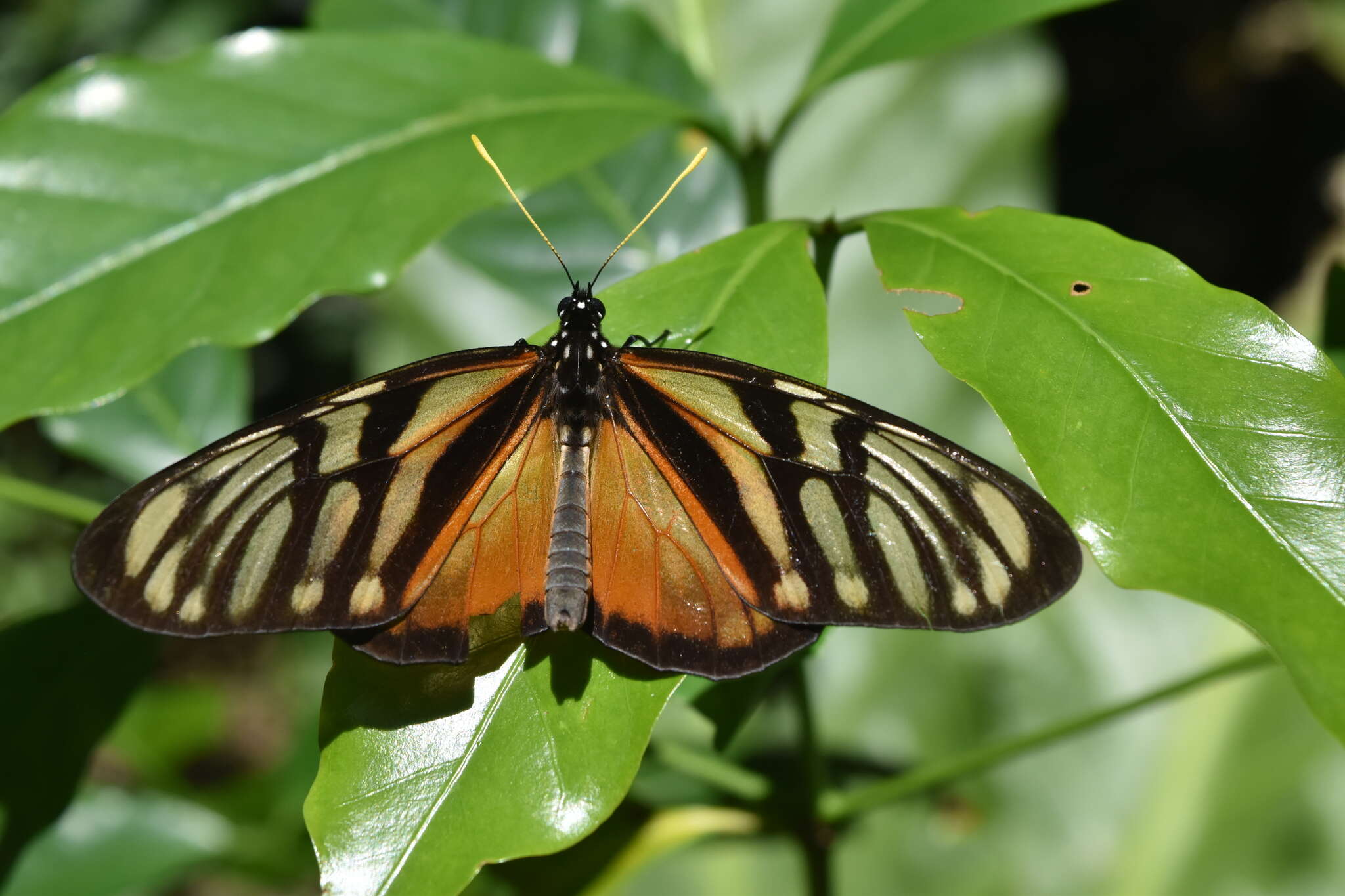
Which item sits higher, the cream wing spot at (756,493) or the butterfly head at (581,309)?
the butterfly head at (581,309)

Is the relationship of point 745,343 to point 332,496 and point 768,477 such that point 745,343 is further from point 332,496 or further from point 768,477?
point 332,496

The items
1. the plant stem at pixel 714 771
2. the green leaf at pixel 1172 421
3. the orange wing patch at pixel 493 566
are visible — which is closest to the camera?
the green leaf at pixel 1172 421

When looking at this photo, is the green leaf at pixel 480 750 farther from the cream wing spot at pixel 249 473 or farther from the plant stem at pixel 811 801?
the plant stem at pixel 811 801

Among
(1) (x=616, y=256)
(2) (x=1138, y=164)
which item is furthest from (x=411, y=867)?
(2) (x=1138, y=164)

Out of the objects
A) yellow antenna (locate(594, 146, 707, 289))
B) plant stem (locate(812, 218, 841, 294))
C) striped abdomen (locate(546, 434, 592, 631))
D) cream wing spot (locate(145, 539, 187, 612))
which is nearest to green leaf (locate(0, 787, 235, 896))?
cream wing spot (locate(145, 539, 187, 612))

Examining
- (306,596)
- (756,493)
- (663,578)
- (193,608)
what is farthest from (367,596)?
(756,493)

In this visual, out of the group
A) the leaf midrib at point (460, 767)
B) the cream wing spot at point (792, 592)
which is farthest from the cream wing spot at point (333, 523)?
the cream wing spot at point (792, 592)
